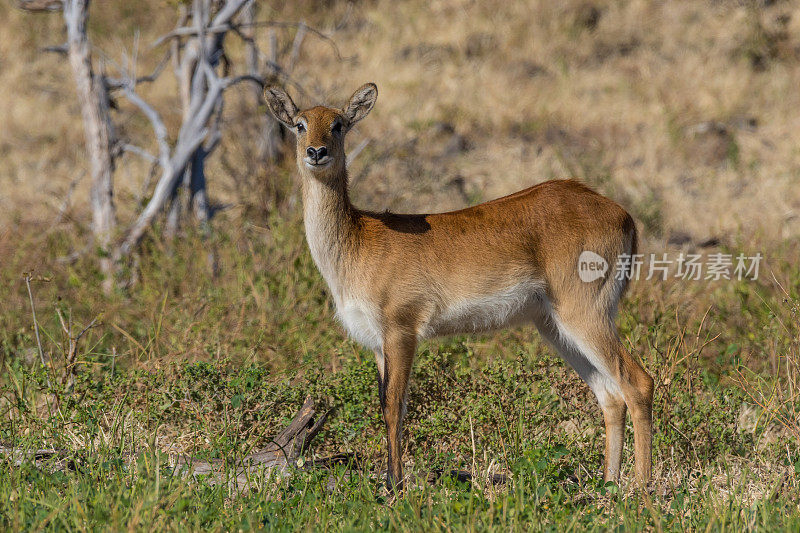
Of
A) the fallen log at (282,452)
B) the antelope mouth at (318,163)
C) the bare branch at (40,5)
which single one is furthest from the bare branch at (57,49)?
the fallen log at (282,452)

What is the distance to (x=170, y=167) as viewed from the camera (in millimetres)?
8750

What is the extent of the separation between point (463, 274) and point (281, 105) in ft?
4.77

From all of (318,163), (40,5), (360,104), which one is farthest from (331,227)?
(40,5)

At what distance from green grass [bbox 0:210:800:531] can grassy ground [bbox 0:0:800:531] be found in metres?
0.02

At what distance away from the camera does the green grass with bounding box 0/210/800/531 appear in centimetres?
402

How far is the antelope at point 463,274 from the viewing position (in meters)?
5.05

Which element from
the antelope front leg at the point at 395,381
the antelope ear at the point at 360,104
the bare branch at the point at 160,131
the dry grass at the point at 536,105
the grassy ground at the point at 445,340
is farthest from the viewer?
the dry grass at the point at 536,105

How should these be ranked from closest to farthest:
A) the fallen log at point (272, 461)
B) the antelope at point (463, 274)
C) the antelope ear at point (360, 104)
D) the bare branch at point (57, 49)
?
1. the fallen log at point (272, 461)
2. the antelope at point (463, 274)
3. the antelope ear at point (360, 104)
4. the bare branch at point (57, 49)

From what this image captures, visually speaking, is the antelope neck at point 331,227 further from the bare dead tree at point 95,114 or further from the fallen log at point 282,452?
the bare dead tree at point 95,114

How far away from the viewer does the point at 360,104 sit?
5383 mm

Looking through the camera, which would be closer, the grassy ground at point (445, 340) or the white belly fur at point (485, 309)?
the grassy ground at point (445, 340)

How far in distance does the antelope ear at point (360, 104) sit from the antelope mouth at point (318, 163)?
433 mm

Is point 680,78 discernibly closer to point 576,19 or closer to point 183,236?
point 576,19

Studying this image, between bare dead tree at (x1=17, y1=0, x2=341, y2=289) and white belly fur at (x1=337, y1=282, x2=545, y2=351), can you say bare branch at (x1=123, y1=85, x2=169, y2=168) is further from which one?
white belly fur at (x1=337, y1=282, x2=545, y2=351)
